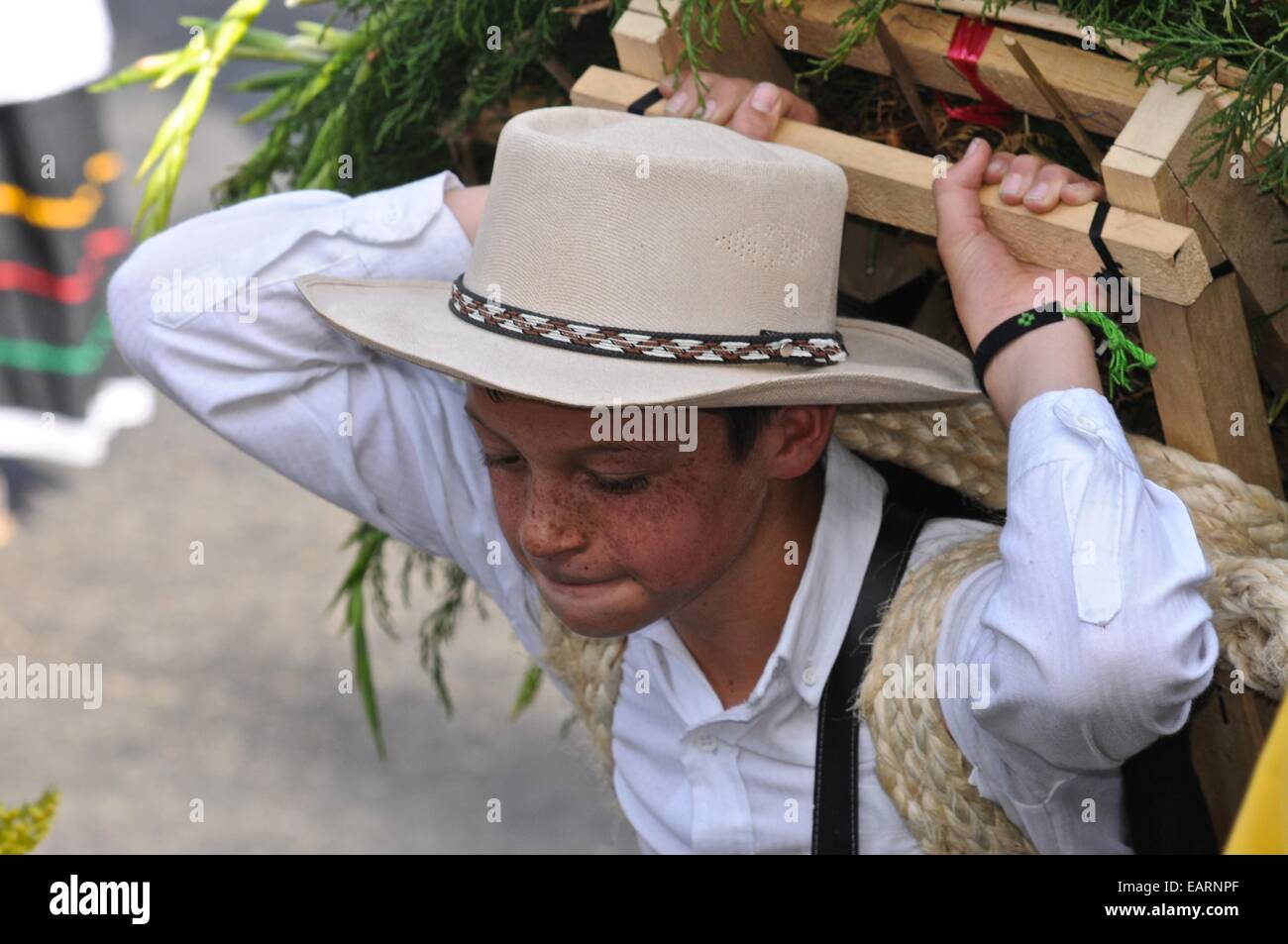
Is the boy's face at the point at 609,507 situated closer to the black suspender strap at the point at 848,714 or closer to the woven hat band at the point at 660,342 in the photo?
the woven hat band at the point at 660,342

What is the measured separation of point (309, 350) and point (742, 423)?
51cm

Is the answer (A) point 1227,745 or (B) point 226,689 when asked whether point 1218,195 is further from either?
(B) point 226,689

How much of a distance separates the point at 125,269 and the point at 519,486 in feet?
1.81

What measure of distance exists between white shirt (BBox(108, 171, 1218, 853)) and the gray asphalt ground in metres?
2.23

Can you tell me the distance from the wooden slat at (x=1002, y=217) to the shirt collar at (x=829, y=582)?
28cm

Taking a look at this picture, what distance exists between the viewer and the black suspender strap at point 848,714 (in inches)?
57.2

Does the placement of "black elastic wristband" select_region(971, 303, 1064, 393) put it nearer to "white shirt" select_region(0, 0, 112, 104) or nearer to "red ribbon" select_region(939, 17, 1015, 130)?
"red ribbon" select_region(939, 17, 1015, 130)

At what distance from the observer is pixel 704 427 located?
1.39m

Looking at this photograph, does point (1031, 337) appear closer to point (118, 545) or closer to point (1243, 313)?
point (1243, 313)

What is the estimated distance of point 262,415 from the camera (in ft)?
5.46

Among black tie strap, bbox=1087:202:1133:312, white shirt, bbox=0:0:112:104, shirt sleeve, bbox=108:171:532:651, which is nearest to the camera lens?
black tie strap, bbox=1087:202:1133:312

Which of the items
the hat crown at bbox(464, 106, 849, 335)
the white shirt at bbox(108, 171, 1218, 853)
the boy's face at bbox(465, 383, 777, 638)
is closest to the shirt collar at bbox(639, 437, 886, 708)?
the white shirt at bbox(108, 171, 1218, 853)

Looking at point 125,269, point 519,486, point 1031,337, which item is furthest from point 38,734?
point 1031,337

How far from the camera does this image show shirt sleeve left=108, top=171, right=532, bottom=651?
163cm
